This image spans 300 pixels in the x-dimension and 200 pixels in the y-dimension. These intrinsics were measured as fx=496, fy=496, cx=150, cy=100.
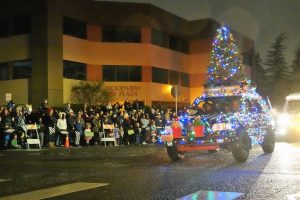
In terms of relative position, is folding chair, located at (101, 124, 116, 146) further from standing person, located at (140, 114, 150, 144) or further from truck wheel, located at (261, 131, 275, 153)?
truck wheel, located at (261, 131, 275, 153)

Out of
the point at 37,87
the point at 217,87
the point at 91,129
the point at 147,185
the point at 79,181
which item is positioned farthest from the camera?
the point at 37,87

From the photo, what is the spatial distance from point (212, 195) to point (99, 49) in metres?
34.6

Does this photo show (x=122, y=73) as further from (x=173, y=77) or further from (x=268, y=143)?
(x=268, y=143)

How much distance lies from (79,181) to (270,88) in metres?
86.8

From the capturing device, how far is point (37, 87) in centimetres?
3659

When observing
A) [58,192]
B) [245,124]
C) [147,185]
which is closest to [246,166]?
[245,124]

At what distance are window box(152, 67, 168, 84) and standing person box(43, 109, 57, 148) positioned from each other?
76.7ft

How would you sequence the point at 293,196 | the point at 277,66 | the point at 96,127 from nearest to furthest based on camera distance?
1. the point at 293,196
2. the point at 96,127
3. the point at 277,66

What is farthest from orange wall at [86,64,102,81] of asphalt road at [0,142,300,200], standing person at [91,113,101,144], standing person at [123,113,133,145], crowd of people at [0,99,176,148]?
asphalt road at [0,142,300,200]

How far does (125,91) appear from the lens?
42375 millimetres

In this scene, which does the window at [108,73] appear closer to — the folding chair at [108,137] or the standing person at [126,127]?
the standing person at [126,127]

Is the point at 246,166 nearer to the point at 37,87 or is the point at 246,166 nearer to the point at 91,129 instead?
the point at 91,129

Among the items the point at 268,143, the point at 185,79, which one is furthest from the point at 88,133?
the point at 185,79

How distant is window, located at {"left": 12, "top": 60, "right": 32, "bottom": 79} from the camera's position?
37469 millimetres
